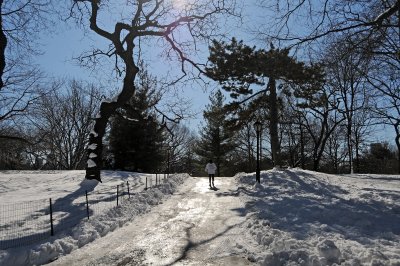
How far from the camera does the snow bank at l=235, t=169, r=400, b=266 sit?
688 cm

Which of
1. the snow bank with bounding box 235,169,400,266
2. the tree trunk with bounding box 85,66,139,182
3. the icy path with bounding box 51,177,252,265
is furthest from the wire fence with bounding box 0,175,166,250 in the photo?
the snow bank with bounding box 235,169,400,266

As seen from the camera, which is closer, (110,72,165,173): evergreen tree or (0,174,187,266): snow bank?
(0,174,187,266): snow bank

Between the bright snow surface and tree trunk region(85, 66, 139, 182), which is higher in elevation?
tree trunk region(85, 66, 139, 182)

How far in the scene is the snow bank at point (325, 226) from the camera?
6.88m

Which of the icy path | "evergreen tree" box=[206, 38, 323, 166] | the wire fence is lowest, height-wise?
the icy path

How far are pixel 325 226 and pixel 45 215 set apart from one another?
875 centimetres

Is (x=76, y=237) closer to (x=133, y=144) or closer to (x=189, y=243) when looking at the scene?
(x=189, y=243)

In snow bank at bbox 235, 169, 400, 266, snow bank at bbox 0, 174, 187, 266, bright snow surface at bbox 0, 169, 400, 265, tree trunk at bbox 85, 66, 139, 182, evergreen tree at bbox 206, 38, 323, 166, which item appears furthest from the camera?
evergreen tree at bbox 206, 38, 323, 166

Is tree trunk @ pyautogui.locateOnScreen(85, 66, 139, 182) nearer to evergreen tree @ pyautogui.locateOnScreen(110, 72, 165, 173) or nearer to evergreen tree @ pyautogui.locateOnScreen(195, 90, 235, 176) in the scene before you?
evergreen tree @ pyautogui.locateOnScreen(110, 72, 165, 173)

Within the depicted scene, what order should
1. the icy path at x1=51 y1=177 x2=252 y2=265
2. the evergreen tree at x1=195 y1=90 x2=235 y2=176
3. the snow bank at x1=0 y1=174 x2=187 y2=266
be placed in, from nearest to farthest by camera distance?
the icy path at x1=51 y1=177 x2=252 y2=265
the snow bank at x1=0 y1=174 x2=187 y2=266
the evergreen tree at x1=195 y1=90 x2=235 y2=176

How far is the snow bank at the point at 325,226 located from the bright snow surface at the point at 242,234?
0.02 metres

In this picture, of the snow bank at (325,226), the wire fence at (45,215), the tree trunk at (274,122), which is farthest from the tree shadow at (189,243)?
the tree trunk at (274,122)

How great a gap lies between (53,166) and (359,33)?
50.5 m

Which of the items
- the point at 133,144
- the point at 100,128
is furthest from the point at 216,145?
the point at 100,128
